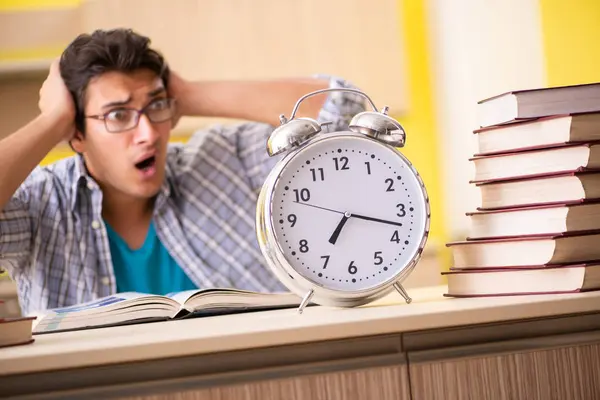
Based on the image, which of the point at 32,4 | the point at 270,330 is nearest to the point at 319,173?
the point at 270,330

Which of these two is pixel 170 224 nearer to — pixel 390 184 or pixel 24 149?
pixel 24 149

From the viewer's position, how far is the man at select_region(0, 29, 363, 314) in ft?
6.76

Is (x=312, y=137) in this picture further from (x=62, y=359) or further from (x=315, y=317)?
(x=62, y=359)

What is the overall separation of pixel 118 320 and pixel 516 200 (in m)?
0.60

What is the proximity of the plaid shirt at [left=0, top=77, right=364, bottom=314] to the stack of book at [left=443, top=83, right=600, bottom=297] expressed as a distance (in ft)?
3.45

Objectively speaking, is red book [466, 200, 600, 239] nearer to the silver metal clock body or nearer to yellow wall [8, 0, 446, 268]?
the silver metal clock body

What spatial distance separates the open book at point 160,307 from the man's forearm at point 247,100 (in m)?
1.13

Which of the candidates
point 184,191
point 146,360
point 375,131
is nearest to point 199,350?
point 146,360

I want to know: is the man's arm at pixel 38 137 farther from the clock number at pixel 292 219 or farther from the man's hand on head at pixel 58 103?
→ the clock number at pixel 292 219

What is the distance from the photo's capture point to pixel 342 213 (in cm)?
108

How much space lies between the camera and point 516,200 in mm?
1127

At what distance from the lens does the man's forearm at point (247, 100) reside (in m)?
2.30

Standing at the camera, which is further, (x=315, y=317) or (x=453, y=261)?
(x=453, y=261)

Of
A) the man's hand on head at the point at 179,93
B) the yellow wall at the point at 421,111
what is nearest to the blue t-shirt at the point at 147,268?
the man's hand on head at the point at 179,93
